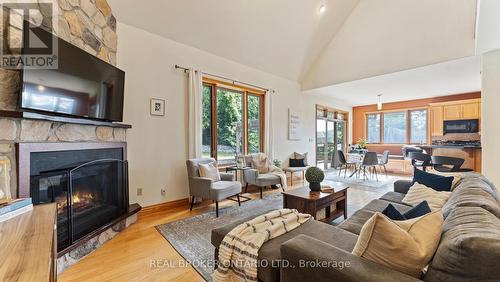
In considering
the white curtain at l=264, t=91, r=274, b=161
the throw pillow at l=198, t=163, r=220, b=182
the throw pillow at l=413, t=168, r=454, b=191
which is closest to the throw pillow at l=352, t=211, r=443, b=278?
the throw pillow at l=413, t=168, r=454, b=191

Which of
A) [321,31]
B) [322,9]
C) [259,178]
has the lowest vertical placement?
[259,178]

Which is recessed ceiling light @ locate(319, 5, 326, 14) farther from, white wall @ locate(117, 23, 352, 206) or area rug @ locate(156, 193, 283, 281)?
area rug @ locate(156, 193, 283, 281)

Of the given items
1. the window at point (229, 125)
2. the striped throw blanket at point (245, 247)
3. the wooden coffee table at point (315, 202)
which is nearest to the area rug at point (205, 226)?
the wooden coffee table at point (315, 202)

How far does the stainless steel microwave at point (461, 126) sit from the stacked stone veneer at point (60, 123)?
815cm

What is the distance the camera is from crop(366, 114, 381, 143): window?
831 cm

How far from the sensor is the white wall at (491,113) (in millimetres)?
3680

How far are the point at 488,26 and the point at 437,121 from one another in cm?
461

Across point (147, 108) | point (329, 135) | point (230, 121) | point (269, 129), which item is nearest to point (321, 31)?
point (269, 129)

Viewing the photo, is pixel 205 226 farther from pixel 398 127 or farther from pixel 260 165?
pixel 398 127

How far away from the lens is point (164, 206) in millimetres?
3523

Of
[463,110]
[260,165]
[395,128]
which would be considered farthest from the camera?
[395,128]

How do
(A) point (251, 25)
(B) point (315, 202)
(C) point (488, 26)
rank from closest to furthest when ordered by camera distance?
(B) point (315, 202)
(C) point (488, 26)
(A) point (251, 25)

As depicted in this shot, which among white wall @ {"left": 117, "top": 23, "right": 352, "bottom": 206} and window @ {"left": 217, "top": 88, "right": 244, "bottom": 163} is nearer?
white wall @ {"left": 117, "top": 23, "right": 352, "bottom": 206}

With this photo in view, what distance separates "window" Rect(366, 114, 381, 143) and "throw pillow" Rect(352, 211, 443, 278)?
8.30 meters
